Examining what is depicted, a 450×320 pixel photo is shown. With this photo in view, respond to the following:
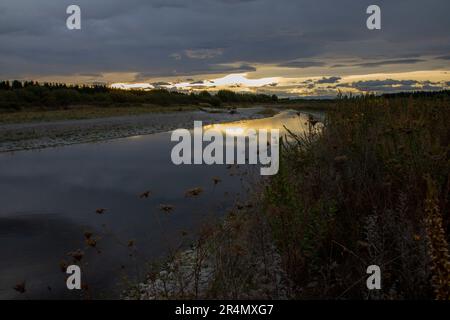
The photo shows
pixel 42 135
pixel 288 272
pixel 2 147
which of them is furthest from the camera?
pixel 42 135

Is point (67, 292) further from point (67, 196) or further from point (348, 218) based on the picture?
point (67, 196)

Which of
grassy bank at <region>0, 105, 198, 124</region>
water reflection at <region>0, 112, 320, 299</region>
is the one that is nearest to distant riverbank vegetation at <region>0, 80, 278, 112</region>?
grassy bank at <region>0, 105, 198, 124</region>

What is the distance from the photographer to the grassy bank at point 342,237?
141 inches

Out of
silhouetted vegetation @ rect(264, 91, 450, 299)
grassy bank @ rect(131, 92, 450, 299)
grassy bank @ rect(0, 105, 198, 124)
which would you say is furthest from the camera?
grassy bank @ rect(0, 105, 198, 124)

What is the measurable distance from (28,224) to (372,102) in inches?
290

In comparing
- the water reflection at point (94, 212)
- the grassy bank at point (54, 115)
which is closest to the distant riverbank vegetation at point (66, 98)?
the grassy bank at point (54, 115)

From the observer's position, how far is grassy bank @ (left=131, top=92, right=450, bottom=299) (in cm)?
357

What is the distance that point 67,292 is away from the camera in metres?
4.77

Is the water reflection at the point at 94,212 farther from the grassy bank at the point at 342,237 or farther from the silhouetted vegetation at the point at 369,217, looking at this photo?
the silhouetted vegetation at the point at 369,217

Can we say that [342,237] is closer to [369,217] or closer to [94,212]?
[369,217]

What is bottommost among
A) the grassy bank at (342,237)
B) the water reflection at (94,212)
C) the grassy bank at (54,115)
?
the water reflection at (94,212)

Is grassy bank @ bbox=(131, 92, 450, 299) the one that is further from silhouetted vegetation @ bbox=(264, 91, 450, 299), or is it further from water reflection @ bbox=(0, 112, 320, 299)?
water reflection @ bbox=(0, 112, 320, 299)
